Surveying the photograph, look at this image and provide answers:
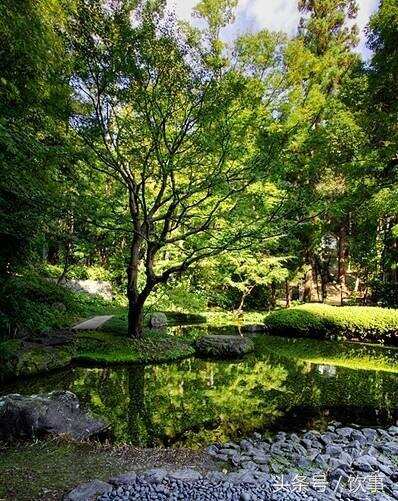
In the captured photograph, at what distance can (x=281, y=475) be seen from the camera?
3600 mm

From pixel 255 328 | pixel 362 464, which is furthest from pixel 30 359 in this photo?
pixel 255 328

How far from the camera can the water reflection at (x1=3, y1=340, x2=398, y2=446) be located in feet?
16.6

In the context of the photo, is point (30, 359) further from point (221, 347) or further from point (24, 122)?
point (221, 347)

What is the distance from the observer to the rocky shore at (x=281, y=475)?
123 inches

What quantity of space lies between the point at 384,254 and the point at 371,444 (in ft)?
40.8

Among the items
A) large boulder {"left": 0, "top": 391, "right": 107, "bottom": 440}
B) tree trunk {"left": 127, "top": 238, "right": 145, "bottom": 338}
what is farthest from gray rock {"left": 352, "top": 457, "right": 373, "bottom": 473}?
tree trunk {"left": 127, "top": 238, "right": 145, "bottom": 338}

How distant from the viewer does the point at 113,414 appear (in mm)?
5406

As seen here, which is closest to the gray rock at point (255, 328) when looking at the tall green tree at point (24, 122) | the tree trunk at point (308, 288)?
the tree trunk at point (308, 288)

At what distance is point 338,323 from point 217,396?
7715mm

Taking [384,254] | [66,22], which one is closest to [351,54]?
[384,254]

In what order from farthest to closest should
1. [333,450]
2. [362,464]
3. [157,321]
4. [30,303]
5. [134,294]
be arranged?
[157,321] → [134,294] → [30,303] → [333,450] → [362,464]

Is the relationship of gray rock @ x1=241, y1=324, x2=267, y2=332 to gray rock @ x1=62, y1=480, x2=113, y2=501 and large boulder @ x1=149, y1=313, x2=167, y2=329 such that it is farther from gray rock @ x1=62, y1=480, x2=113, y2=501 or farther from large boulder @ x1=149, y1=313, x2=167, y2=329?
gray rock @ x1=62, y1=480, x2=113, y2=501

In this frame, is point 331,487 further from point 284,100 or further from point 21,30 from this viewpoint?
point 284,100

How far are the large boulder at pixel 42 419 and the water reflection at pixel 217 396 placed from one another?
1.42ft
